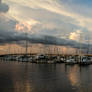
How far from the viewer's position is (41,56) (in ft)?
520

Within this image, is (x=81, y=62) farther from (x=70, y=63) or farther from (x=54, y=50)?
(x=54, y=50)

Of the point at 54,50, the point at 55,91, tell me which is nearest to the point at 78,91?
the point at 55,91

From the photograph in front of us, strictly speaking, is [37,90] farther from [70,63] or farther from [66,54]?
[66,54]

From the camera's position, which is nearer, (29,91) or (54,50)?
(29,91)

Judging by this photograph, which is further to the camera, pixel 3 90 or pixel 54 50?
pixel 54 50

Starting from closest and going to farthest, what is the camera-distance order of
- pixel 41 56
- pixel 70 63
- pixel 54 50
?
1. pixel 70 63
2. pixel 54 50
3. pixel 41 56

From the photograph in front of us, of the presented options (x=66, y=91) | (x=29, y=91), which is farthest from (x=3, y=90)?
(x=66, y=91)

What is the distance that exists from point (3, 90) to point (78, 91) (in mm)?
13527

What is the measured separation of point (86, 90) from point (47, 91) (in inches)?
287

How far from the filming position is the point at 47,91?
2688cm

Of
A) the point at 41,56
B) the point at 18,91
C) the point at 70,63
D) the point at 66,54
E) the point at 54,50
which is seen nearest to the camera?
the point at 18,91

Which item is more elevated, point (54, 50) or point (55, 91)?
point (54, 50)

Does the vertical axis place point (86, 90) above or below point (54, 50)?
below

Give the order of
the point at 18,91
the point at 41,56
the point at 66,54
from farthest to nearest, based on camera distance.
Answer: the point at 66,54 < the point at 41,56 < the point at 18,91
